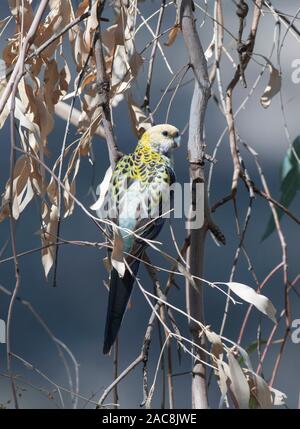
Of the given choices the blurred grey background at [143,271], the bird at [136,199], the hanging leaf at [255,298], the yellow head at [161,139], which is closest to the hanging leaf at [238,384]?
the hanging leaf at [255,298]

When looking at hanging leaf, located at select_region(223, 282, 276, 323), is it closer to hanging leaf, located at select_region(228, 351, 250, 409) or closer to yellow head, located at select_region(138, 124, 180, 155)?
hanging leaf, located at select_region(228, 351, 250, 409)

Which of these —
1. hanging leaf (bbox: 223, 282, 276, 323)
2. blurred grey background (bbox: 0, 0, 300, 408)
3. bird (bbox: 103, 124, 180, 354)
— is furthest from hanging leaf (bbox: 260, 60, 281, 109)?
blurred grey background (bbox: 0, 0, 300, 408)

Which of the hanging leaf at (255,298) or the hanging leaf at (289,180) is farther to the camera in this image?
the hanging leaf at (289,180)

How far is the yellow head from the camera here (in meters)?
1.61

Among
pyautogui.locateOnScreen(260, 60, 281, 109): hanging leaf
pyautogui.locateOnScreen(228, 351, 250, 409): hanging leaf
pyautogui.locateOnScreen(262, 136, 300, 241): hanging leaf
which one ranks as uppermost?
pyautogui.locateOnScreen(260, 60, 281, 109): hanging leaf

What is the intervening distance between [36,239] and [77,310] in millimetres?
245

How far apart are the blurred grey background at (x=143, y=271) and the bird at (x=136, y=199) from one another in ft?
3.06

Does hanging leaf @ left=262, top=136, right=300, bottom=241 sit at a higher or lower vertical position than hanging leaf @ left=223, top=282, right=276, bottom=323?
higher

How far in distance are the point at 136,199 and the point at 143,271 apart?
42.2 inches

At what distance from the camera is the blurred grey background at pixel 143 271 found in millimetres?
2598

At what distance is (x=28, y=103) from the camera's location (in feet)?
4.24

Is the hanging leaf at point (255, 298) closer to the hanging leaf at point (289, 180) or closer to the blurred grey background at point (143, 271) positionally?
the hanging leaf at point (289, 180)
